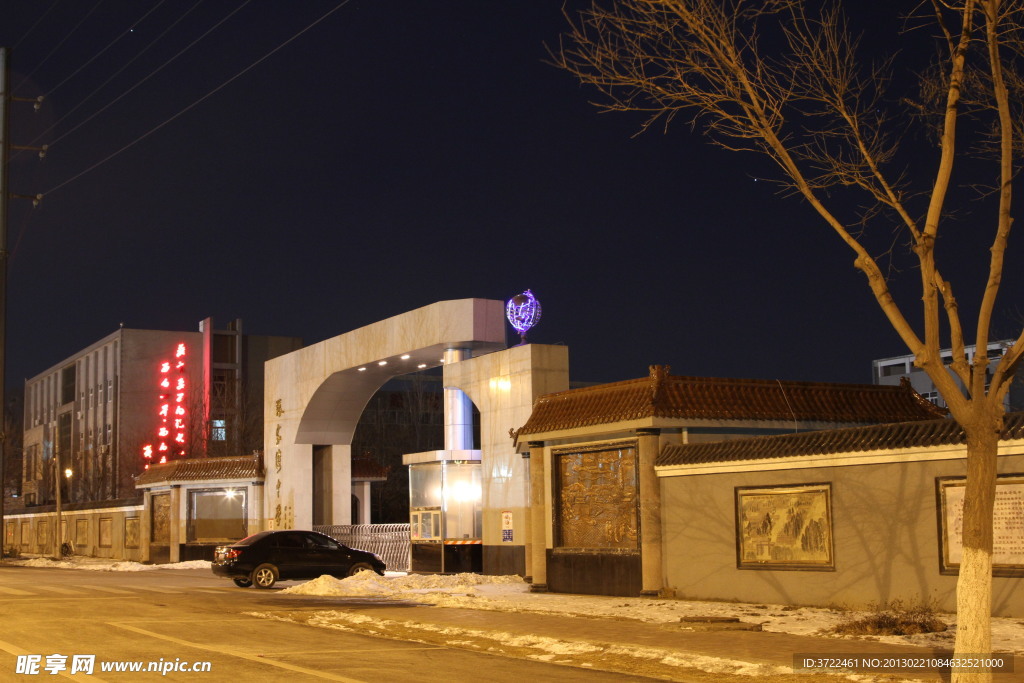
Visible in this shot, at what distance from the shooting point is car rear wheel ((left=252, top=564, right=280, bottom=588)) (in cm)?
2803

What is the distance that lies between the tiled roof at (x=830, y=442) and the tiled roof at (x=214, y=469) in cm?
2347

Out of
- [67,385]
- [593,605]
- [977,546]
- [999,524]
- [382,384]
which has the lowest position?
[593,605]

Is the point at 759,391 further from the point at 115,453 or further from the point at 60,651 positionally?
the point at 115,453

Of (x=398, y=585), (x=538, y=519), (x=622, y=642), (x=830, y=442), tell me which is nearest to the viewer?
(x=622, y=642)

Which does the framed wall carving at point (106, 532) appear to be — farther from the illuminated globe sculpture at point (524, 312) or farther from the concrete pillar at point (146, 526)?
the illuminated globe sculpture at point (524, 312)

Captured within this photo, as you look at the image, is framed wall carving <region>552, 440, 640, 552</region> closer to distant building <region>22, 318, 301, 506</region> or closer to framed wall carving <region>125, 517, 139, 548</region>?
framed wall carving <region>125, 517, 139, 548</region>

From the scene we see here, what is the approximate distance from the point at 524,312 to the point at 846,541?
1234cm

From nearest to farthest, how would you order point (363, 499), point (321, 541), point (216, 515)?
point (321, 541) → point (216, 515) → point (363, 499)

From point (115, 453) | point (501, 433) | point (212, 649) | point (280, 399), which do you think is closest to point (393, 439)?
point (115, 453)

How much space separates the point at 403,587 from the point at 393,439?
174 ft

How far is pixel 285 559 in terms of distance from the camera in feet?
93.5

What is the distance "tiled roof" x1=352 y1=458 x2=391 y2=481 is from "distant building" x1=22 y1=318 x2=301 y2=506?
28117mm

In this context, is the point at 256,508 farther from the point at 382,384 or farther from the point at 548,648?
the point at 548,648

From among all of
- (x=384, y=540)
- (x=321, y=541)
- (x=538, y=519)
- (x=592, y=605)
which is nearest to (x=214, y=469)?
(x=384, y=540)
